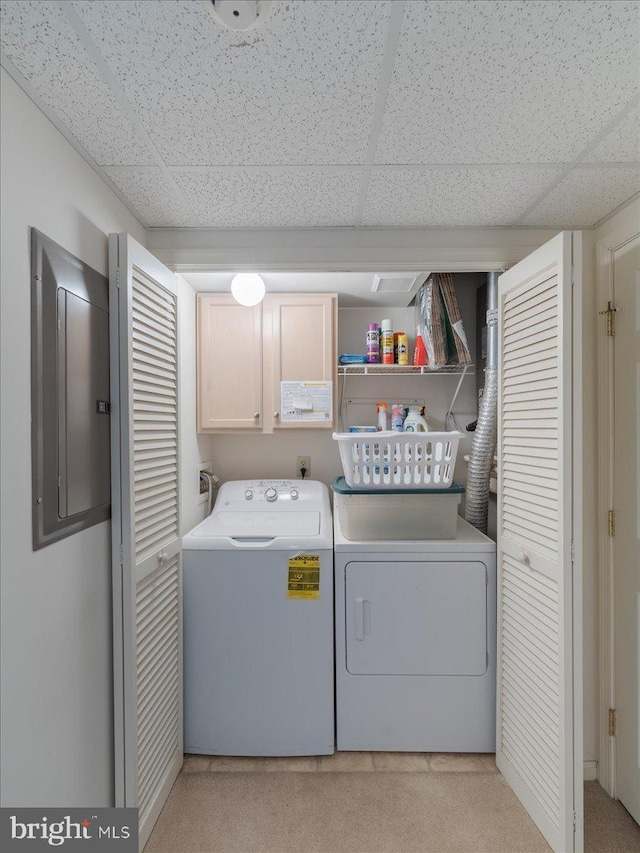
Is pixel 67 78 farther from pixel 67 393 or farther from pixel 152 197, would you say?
pixel 67 393

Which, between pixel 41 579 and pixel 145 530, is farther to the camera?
pixel 145 530

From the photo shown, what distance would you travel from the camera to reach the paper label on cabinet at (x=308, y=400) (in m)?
2.49

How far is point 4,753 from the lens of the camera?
3.25 ft

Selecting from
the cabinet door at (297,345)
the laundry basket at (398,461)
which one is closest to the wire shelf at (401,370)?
the cabinet door at (297,345)

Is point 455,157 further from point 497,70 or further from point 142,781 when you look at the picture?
point 142,781

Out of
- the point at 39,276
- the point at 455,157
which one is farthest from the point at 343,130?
the point at 39,276

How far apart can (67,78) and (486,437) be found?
6.39 ft

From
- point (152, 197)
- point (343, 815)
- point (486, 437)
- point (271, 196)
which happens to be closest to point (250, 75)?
point (271, 196)

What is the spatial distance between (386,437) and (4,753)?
153 cm

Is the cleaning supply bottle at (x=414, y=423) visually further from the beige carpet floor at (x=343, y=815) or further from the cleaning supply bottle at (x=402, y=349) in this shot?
the beige carpet floor at (x=343, y=815)

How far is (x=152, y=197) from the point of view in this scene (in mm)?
1631

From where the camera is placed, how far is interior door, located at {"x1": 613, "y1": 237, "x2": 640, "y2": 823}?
1635 mm

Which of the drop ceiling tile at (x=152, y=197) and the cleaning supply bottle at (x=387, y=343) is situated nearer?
the drop ceiling tile at (x=152, y=197)

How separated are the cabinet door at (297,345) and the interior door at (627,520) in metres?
1.31
